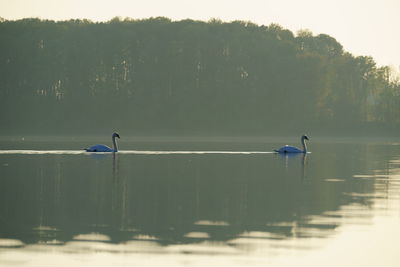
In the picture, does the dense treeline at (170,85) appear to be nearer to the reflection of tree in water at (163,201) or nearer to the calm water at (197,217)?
the reflection of tree in water at (163,201)

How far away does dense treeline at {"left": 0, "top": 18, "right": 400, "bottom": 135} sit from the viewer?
477ft

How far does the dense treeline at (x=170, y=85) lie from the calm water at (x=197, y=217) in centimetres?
9847

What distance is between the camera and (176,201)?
30547mm

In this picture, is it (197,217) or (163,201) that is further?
(163,201)

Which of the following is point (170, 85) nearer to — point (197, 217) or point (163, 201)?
point (163, 201)

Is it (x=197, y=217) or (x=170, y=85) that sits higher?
(x=170, y=85)

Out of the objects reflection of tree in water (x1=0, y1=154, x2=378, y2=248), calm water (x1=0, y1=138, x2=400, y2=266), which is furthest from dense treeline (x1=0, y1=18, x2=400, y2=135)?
calm water (x1=0, y1=138, x2=400, y2=266)

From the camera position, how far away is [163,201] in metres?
30.5

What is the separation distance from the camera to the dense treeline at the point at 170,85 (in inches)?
5719

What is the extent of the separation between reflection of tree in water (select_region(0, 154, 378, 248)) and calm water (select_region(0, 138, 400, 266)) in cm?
3

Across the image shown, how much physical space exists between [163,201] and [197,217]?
14.3 ft

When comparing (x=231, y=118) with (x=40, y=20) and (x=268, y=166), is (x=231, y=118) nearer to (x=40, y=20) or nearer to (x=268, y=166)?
(x=40, y=20)

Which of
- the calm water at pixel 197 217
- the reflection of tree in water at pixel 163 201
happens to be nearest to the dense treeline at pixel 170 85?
the reflection of tree in water at pixel 163 201

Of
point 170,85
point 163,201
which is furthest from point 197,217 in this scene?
point 170,85
